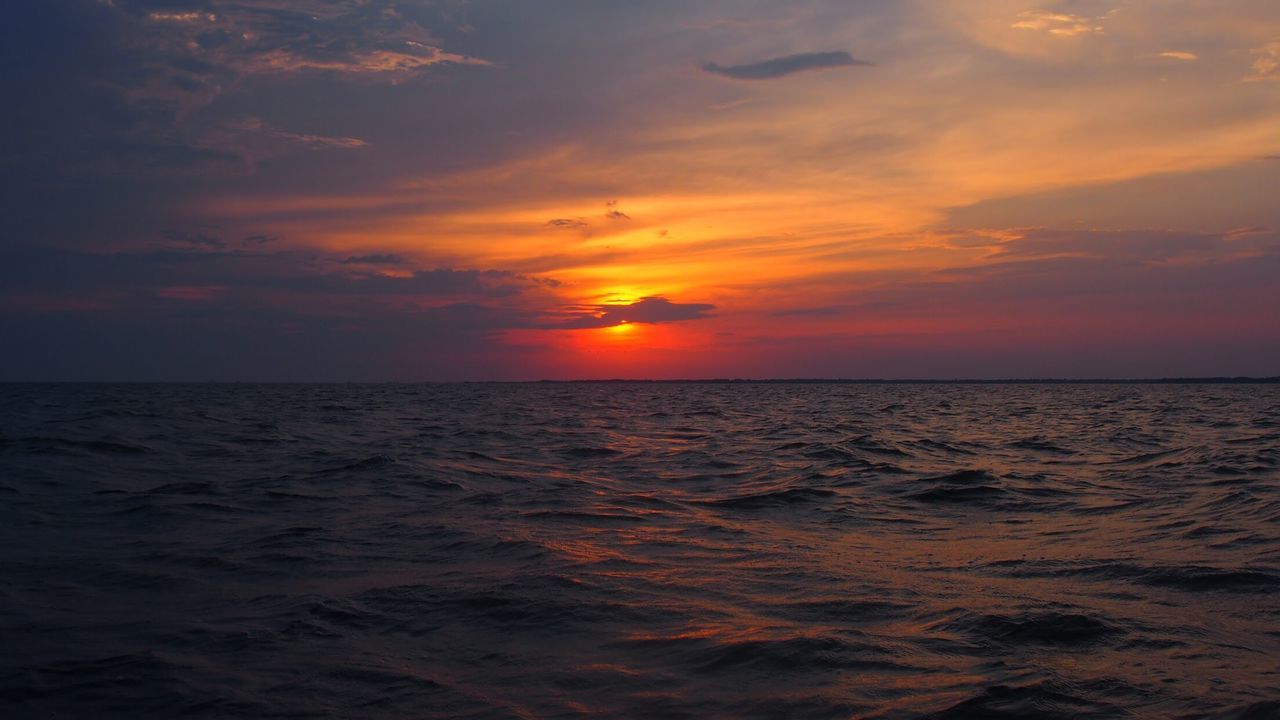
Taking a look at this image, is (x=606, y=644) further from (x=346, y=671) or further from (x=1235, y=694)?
(x=1235, y=694)

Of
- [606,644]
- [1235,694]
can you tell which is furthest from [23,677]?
[1235,694]

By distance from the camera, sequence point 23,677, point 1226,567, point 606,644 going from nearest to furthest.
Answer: point 23,677, point 606,644, point 1226,567

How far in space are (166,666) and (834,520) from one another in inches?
364

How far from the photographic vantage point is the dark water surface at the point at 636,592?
599 cm

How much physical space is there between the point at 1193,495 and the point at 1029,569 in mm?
7292

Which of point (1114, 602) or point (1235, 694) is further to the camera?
point (1114, 602)

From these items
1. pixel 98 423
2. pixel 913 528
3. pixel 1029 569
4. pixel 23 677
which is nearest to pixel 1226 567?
pixel 1029 569

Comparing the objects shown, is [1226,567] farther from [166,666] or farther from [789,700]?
[166,666]

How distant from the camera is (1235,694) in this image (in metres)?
5.71

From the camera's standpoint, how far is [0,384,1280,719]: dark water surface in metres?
5.99

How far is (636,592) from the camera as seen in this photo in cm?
880

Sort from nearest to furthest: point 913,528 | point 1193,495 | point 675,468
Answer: point 913,528, point 1193,495, point 675,468

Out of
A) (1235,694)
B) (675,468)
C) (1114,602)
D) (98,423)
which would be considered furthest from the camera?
(98,423)

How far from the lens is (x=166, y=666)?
650 cm
